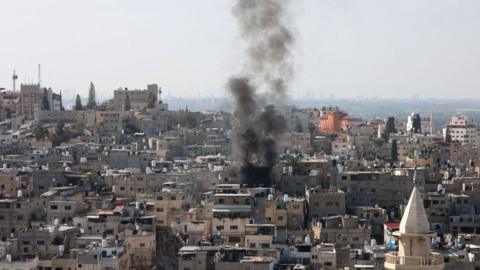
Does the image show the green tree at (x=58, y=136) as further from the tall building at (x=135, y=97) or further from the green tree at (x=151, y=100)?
the green tree at (x=151, y=100)

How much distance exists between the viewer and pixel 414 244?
20.2 metres

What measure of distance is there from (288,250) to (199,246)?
9.90ft

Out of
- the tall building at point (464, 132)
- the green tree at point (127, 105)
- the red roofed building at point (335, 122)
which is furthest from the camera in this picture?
the red roofed building at point (335, 122)

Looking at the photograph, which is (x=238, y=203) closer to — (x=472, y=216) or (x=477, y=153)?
(x=472, y=216)

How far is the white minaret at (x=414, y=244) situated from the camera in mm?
20078

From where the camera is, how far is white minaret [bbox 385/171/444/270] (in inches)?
790

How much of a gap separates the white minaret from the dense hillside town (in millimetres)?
21

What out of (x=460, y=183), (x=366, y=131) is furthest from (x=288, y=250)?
(x=366, y=131)

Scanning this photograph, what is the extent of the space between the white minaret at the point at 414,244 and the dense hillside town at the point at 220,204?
0.02 metres

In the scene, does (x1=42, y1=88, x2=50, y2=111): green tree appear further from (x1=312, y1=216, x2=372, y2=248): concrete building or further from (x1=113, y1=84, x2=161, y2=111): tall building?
(x1=312, y1=216, x2=372, y2=248): concrete building

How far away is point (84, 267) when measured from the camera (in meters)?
38.9

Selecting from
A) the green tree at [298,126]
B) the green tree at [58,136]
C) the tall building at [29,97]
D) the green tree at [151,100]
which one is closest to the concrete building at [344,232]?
the green tree at [58,136]

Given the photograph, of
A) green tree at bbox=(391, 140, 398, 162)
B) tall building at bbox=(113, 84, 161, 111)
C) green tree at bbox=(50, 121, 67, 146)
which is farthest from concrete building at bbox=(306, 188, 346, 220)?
tall building at bbox=(113, 84, 161, 111)

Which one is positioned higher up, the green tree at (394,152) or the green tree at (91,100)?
the green tree at (91,100)
